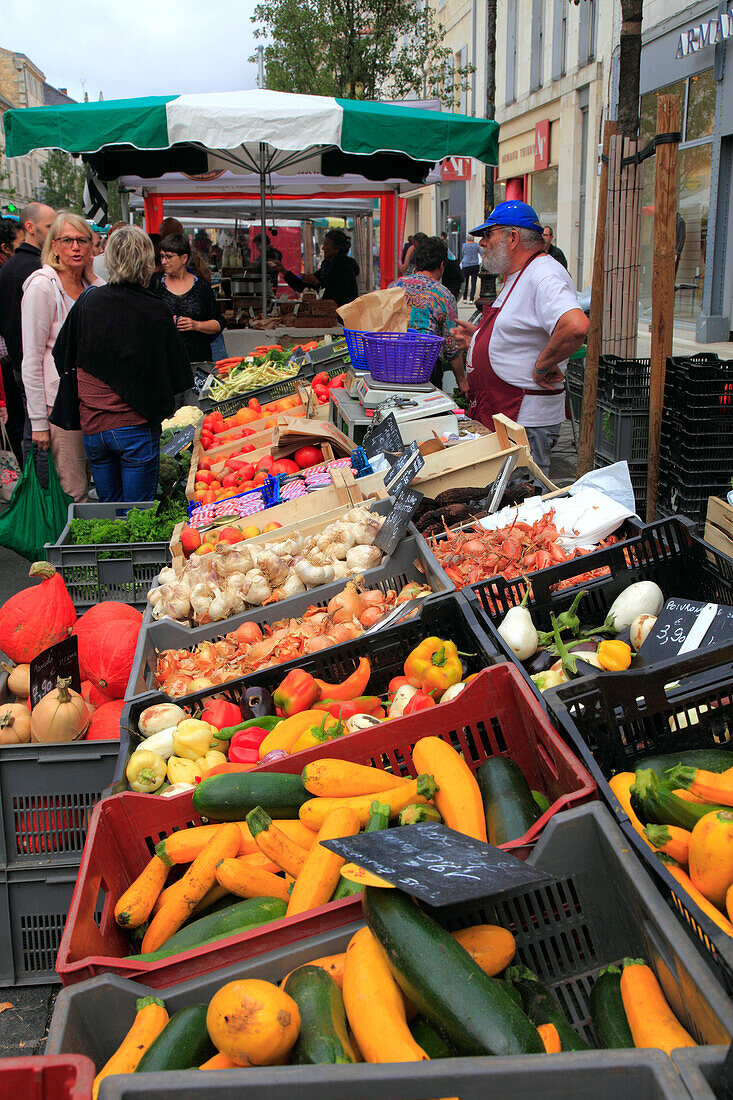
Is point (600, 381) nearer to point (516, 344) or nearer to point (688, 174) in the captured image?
point (516, 344)

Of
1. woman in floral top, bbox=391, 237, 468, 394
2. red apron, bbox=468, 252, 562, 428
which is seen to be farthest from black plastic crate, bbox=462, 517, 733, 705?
woman in floral top, bbox=391, 237, 468, 394

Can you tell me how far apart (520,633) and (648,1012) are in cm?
144

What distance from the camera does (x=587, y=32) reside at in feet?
59.1

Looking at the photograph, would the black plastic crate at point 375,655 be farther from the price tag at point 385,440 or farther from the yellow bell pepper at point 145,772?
the price tag at point 385,440

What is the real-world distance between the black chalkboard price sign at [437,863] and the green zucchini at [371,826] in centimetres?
19

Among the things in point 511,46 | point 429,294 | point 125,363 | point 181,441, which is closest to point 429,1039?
point 125,363

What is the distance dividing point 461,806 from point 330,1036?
25.2 inches

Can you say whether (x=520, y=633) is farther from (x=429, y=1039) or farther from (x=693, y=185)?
(x=693, y=185)

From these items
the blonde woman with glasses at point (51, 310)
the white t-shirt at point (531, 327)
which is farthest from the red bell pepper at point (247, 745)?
the blonde woman with glasses at point (51, 310)

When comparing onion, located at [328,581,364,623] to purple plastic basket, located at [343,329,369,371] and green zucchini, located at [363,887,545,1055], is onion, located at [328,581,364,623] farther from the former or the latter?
purple plastic basket, located at [343,329,369,371]

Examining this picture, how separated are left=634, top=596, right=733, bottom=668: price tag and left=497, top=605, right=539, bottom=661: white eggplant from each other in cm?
33

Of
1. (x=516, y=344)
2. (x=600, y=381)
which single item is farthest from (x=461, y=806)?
(x=600, y=381)

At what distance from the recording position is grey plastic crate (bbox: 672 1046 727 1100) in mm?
1037

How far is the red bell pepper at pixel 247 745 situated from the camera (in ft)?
8.22
